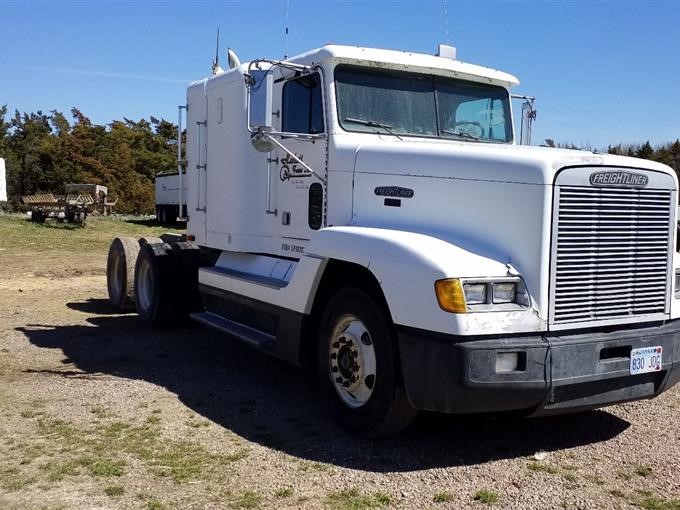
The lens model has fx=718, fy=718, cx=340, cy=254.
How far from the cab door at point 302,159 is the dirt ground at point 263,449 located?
4.83ft

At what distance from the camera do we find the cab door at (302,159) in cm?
613

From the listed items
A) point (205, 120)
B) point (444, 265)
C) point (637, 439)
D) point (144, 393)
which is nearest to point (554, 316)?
point (444, 265)

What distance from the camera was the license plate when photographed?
4.66 m

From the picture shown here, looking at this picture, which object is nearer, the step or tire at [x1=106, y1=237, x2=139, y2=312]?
the step

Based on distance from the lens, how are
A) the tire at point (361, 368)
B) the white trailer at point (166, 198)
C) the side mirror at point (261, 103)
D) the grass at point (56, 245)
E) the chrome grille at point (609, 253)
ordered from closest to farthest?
1. the chrome grille at point (609, 253)
2. the tire at point (361, 368)
3. the side mirror at point (261, 103)
4. the grass at point (56, 245)
5. the white trailer at point (166, 198)

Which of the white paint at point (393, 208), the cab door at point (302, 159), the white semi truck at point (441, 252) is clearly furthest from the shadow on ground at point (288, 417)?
the cab door at point (302, 159)

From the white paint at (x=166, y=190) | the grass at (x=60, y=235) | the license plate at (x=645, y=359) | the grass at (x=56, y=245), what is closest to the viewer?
the license plate at (x=645, y=359)

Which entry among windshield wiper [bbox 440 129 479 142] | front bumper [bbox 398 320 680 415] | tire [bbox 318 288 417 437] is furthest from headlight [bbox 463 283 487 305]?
windshield wiper [bbox 440 129 479 142]

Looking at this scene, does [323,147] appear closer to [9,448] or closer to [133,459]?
[133,459]

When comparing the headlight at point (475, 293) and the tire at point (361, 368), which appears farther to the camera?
the tire at point (361, 368)

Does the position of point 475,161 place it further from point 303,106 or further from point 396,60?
point 303,106

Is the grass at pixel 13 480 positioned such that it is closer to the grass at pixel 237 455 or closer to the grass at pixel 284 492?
the grass at pixel 237 455

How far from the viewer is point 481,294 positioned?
4.35 meters

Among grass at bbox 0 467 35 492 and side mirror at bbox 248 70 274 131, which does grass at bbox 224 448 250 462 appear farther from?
side mirror at bbox 248 70 274 131
